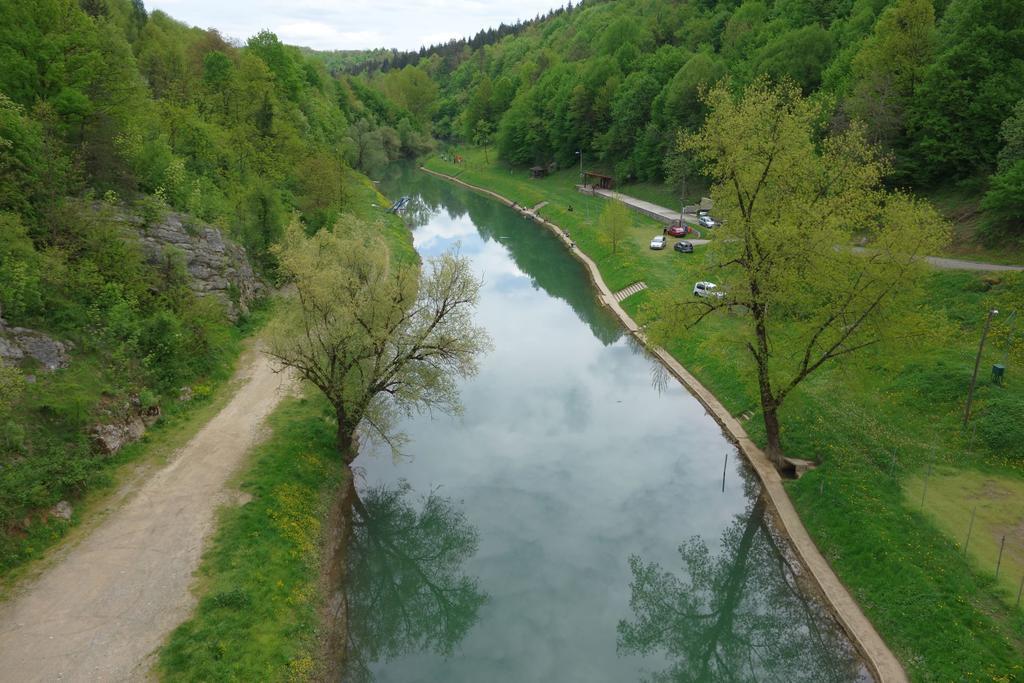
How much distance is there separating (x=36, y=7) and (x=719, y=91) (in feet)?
117

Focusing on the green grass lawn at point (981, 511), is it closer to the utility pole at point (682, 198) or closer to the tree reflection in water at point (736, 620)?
the tree reflection in water at point (736, 620)

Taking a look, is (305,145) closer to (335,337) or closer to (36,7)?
(36,7)

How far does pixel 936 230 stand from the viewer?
25000 mm

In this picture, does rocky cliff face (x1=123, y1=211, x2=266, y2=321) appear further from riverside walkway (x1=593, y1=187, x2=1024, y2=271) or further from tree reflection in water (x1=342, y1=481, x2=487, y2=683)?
riverside walkway (x1=593, y1=187, x2=1024, y2=271)

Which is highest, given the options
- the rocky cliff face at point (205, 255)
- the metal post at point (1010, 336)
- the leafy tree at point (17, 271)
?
the leafy tree at point (17, 271)

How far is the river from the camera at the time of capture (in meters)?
21.4

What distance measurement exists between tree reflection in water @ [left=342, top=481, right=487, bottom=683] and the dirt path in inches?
226

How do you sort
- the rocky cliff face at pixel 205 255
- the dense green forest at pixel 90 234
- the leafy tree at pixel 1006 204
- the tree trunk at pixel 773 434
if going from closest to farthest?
1. the dense green forest at pixel 90 234
2. the tree trunk at pixel 773 434
3. the rocky cliff face at pixel 205 255
4. the leafy tree at pixel 1006 204

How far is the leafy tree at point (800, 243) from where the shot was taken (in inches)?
990

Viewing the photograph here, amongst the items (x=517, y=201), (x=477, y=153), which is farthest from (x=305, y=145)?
(x=477, y=153)

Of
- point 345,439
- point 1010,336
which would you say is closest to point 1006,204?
point 1010,336

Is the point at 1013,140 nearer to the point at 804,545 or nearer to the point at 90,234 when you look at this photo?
the point at 804,545

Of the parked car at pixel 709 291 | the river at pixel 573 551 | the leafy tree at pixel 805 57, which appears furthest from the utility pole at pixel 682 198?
the river at pixel 573 551

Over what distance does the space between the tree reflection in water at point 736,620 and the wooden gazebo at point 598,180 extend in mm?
74065
